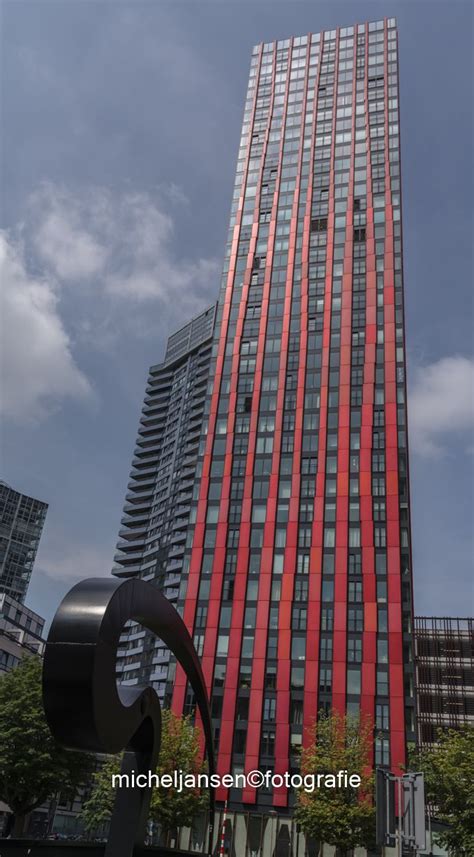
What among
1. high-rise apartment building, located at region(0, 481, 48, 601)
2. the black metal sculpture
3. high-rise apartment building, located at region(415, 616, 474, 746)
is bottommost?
the black metal sculpture

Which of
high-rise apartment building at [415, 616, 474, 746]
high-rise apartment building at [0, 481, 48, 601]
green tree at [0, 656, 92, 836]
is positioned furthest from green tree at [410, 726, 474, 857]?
high-rise apartment building at [0, 481, 48, 601]

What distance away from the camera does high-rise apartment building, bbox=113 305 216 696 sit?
102562 millimetres

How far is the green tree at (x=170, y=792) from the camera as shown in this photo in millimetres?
40906

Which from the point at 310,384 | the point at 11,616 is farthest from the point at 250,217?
the point at 11,616

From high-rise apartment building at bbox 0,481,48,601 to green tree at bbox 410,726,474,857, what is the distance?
114 metres

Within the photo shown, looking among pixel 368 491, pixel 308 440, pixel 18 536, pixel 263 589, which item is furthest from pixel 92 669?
pixel 18 536

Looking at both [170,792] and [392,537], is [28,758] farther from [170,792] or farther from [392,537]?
[392,537]

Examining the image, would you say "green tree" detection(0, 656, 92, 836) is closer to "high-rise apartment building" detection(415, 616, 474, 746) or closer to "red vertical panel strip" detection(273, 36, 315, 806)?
"red vertical panel strip" detection(273, 36, 315, 806)

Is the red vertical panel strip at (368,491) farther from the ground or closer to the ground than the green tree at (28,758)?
farther from the ground

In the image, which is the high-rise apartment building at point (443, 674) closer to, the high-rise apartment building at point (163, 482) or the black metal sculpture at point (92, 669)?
the high-rise apartment building at point (163, 482)

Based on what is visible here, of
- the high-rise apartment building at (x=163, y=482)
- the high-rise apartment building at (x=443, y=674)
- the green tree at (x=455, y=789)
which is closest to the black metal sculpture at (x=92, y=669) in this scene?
the green tree at (x=455, y=789)

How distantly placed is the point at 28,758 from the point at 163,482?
282 ft

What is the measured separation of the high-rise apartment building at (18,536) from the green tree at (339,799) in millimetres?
103754

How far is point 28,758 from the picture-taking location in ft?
134
